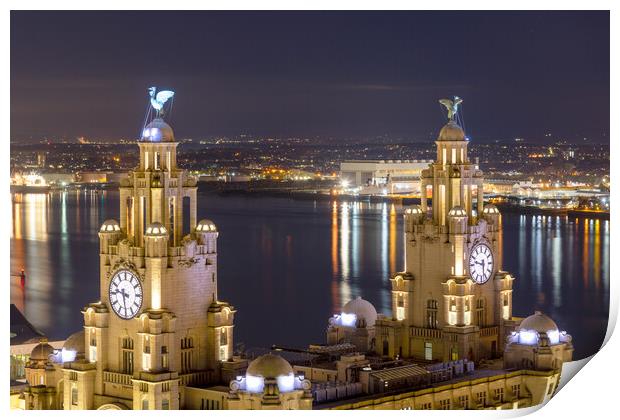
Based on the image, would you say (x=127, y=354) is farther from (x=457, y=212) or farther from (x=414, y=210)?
(x=457, y=212)

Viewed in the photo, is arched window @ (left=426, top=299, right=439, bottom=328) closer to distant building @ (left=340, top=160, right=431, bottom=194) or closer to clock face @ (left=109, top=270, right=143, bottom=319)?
clock face @ (left=109, top=270, right=143, bottom=319)

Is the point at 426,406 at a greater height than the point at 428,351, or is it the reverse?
the point at 428,351

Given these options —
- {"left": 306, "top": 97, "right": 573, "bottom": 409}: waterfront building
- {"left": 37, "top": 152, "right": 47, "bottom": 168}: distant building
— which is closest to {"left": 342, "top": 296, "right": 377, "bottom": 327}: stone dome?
{"left": 306, "top": 97, "right": 573, "bottom": 409}: waterfront building

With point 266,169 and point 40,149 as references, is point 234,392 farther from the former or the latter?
point 266,169

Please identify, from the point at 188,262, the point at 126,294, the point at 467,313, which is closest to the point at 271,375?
the point at 188,262

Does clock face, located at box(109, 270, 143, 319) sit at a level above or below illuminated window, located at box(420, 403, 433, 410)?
above
